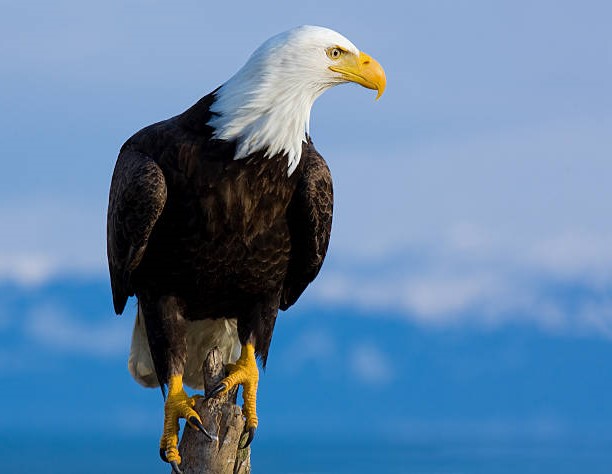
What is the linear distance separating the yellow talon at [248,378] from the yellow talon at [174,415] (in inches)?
15.5

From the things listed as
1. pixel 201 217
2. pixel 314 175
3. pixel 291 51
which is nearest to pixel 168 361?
pixel 201 217

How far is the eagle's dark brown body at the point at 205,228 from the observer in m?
7.79

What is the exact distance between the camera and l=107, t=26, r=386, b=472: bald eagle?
25.3ft

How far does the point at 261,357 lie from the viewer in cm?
849

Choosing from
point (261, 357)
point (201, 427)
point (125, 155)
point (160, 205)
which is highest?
point (125, 155)

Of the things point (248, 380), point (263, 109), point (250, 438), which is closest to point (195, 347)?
point (248, 380)

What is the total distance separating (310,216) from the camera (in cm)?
809

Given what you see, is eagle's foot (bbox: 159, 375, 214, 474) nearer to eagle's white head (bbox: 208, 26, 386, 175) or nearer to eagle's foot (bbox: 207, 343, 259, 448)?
eagle's foot (bbox: 207, 343, 259, 448)

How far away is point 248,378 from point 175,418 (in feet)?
2.05

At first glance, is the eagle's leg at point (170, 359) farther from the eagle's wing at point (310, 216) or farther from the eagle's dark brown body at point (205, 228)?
the eagle's wing at point (310, 216)

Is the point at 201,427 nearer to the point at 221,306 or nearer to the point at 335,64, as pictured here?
the point at 221,306

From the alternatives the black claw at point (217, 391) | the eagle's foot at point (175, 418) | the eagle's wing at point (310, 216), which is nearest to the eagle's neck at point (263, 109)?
Answer: the eagle's wing at point (310, 216)

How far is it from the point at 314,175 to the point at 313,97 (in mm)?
605

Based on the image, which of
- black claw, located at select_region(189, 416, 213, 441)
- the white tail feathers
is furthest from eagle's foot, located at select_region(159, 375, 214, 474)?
the white tail feathers
